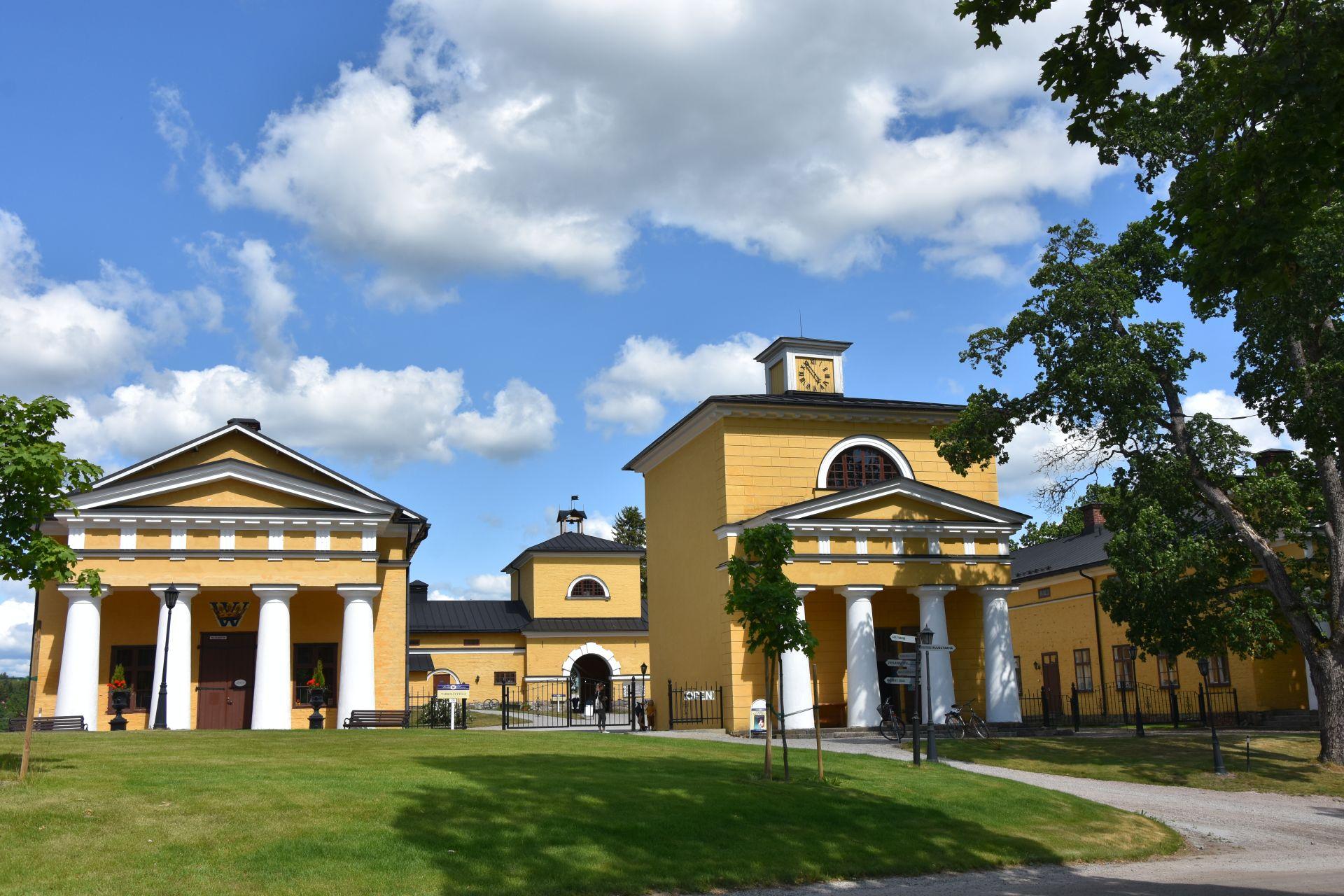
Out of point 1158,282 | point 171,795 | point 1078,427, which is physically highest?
point 1158,282

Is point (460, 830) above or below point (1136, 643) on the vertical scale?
below

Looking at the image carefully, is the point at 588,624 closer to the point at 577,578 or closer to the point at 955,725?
the point at 577,578

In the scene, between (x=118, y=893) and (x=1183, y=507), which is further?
(x=1183, y=507)

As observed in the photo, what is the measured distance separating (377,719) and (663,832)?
16775 mm

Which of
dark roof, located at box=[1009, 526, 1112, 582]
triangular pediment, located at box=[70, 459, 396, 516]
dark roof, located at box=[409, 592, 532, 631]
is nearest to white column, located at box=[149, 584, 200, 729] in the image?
triangular pediment, located at box=[70, 459, 396, 516]

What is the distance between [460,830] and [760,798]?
4191 millimetres

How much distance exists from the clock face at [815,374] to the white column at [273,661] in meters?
15.2

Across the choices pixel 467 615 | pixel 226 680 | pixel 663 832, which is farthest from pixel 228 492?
pixel 467 615

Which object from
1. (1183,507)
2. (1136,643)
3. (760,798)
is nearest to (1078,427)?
(1183,507)

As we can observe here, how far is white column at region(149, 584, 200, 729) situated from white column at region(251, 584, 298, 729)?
4.99 feet

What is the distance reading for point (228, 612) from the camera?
2827cm

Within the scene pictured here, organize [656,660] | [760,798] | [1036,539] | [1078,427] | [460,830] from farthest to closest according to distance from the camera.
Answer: [1036,539] < [656,660] < [1078,427] < [760,798] < [460,830]

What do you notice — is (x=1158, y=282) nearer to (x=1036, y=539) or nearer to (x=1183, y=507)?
(x=1183, y=507)

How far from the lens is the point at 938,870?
1165 centimetres
